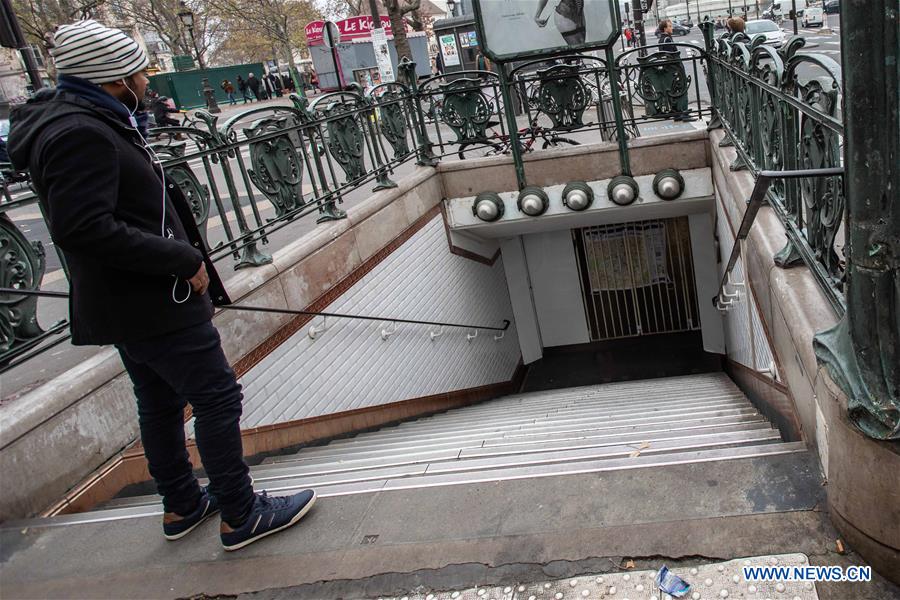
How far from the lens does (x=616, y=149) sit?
27.5 feet

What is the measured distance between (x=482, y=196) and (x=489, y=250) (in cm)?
226

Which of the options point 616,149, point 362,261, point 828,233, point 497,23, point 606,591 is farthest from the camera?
point 616,149

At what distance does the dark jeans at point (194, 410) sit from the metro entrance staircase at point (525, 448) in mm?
440

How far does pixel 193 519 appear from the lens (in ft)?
9.24

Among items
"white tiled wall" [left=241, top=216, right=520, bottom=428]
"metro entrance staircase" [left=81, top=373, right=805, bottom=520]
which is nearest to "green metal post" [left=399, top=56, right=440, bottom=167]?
"white tiled wall" [left=241, top=216, right=520, bottom=428]

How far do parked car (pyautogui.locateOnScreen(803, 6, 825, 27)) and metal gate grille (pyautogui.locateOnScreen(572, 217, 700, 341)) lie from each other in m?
36.3

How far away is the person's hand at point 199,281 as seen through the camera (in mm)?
2450

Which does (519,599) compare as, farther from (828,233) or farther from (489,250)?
(489,250)

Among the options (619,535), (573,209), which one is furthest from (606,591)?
(573,209)

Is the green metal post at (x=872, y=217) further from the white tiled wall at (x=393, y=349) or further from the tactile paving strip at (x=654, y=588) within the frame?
the white tiled wall at (x=393, y=349)

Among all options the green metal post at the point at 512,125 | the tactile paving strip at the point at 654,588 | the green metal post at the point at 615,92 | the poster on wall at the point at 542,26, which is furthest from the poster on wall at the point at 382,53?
the tactile paving strip at the point at 654,588

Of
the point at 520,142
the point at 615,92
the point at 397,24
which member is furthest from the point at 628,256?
the point at 397,24

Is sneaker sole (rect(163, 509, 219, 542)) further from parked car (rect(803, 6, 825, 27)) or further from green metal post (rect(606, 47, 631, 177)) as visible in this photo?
parked car (rect(803, 6, 825, 27))

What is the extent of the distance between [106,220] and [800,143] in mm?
2838
